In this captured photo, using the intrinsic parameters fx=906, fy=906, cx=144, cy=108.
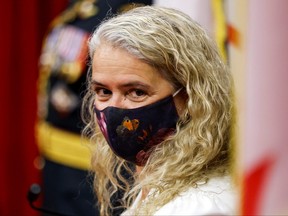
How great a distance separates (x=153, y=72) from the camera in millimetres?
1917

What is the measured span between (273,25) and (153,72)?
2.25 feet

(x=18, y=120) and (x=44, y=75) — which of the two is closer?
(x=44, y=75)

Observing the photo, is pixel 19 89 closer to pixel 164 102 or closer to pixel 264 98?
pixel 164 102

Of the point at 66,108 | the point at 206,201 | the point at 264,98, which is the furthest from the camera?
the point at 66,108

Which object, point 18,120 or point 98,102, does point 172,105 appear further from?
point 18,120

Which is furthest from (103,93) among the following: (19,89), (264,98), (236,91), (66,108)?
(19,89)

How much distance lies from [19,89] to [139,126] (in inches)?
117

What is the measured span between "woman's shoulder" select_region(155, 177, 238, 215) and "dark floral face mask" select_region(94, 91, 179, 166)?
17 centimetres

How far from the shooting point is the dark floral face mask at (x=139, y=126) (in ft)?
6.42

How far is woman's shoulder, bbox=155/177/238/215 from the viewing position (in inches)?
68.6

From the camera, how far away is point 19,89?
485 centimetres

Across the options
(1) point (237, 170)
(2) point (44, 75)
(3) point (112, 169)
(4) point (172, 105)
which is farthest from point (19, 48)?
(1) point (237, 170)

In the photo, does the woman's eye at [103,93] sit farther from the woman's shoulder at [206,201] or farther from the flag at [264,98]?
the flag at [264,98]

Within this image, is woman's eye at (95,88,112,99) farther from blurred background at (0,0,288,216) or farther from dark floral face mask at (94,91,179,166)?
blurred background at (0,0,288,216)
